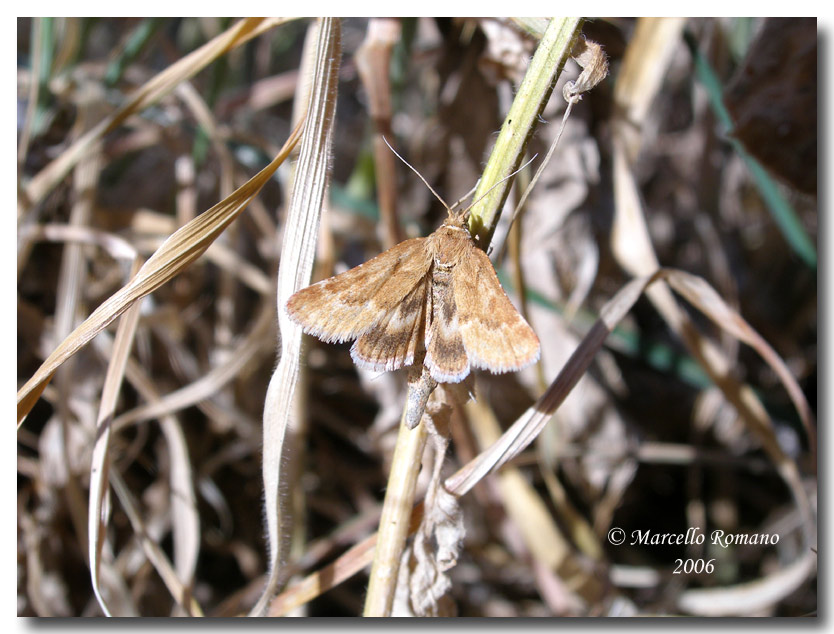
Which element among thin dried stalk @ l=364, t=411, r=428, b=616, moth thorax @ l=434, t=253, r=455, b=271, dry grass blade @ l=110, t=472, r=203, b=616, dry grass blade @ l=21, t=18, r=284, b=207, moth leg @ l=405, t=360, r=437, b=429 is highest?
dry grass blade @ l=21, t=18, r=284, b=207

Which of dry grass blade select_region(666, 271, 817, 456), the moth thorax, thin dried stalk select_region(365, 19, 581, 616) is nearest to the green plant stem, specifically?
thin dried stalk select_region(365, 19, 581, 616)


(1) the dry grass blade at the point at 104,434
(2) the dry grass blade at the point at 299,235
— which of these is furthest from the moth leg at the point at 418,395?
(1) the dry grass blade at the point at 104,434

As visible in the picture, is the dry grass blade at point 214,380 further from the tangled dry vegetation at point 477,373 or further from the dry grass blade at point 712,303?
the dry grass blade at point 712,303

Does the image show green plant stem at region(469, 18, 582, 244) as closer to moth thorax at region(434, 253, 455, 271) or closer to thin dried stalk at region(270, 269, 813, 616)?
moth thorax at region(434, 253, 455, 271)

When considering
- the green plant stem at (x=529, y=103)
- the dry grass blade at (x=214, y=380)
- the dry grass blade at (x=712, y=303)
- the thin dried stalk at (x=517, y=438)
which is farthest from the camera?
the dry grass blade at (x=214, y=380)

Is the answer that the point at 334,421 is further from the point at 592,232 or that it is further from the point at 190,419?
the point at 592,232
